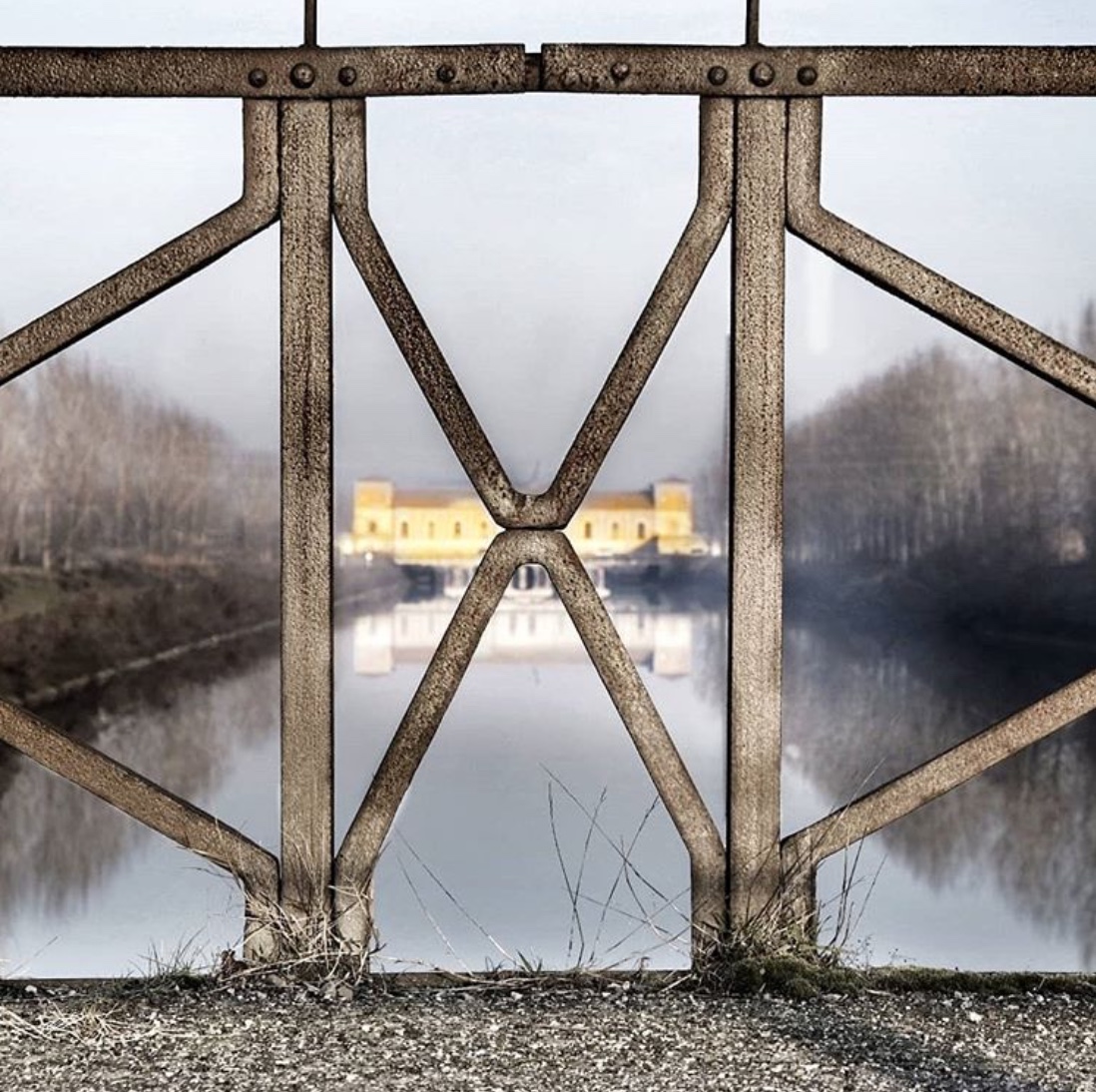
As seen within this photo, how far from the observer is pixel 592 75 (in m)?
5.22

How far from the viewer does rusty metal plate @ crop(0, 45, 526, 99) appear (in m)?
5.23

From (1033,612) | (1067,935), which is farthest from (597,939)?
(1033,612)

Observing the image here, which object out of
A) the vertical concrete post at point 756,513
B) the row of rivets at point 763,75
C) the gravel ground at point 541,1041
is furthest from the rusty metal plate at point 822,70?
the gravel ground at point 541,1041

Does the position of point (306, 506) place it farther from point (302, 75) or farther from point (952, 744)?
point (952, 744)

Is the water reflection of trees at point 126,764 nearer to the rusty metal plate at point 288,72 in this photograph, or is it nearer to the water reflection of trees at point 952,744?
the water reflection of trees at point 952,744

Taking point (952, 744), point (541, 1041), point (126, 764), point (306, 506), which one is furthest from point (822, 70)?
point (126, 764)

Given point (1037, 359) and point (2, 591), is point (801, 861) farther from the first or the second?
point (2, 591)

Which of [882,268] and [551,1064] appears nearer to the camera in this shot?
[551,1064]

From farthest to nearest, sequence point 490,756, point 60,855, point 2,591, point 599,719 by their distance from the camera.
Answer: point 2,591, point 599,719, point 490,756, point 60,855

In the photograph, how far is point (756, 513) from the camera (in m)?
5.34

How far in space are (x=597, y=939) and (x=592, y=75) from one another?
293 cm

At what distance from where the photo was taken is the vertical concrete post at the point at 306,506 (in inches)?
209

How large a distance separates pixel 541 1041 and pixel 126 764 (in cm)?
1621

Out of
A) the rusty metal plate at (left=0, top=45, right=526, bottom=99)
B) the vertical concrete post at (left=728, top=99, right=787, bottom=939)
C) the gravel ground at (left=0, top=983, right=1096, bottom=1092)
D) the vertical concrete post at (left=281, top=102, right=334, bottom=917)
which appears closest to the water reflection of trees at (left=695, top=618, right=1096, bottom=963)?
the vertical concrete post at (left=728, top=99, right=787, bottom=939)
